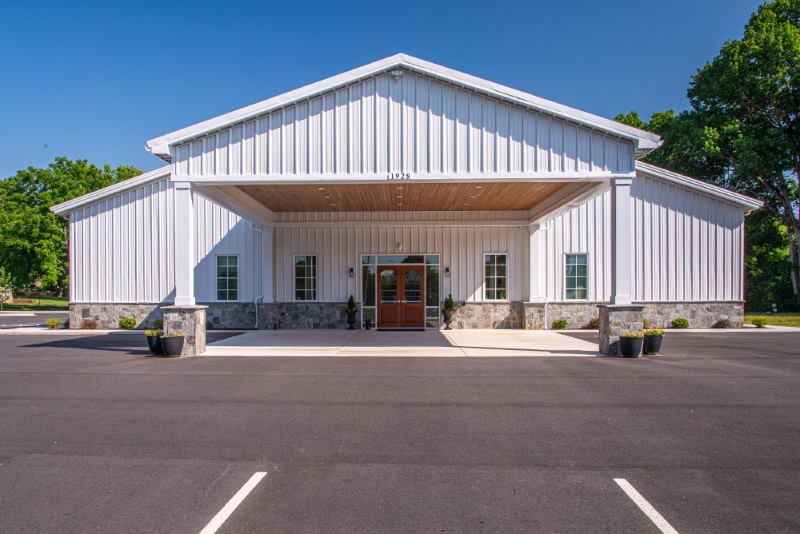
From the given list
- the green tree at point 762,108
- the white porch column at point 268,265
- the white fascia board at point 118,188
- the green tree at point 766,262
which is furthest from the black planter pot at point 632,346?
the green tree at point 766,262

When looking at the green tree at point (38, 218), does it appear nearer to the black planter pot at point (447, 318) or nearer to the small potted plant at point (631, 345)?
the black planter pot at point (447, 318)

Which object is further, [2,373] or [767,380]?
[2,373]

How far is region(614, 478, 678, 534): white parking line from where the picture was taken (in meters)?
3.32

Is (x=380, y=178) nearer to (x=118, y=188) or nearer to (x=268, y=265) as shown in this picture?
(x=268, y=265)

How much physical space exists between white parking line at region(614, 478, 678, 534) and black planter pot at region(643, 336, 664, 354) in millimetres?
7630

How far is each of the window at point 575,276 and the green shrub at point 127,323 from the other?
1503 centimetres

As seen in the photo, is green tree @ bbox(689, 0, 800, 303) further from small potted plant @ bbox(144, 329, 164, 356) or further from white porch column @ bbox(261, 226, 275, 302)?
small potted plant @ bbox(144, 329, 164, 356)

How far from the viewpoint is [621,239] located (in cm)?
1091

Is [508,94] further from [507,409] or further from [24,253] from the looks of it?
[24,253]

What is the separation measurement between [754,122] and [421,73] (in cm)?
2177

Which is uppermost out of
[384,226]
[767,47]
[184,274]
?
[767,47]

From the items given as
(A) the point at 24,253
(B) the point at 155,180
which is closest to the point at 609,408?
(B) the point at 155,180

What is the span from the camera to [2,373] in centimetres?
903

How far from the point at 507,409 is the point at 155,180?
49.8ft
